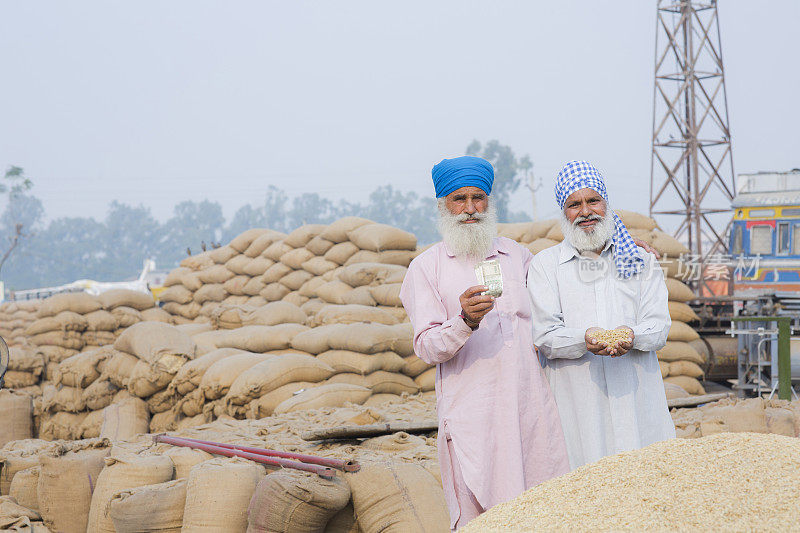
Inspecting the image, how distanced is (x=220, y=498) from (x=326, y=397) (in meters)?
2.35

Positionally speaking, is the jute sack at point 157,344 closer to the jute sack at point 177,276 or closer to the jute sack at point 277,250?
the jute sack at point 277,250

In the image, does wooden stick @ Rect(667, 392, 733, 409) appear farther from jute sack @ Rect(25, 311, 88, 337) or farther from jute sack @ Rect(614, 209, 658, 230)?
jute sack @ Rect(25, 311, 88, 337)

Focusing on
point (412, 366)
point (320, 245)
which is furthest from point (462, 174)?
point (320, 245)

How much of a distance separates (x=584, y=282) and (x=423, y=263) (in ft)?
1.75

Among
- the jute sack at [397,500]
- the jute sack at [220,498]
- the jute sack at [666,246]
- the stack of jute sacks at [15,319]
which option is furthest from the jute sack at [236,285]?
the jute sack at [397,500]

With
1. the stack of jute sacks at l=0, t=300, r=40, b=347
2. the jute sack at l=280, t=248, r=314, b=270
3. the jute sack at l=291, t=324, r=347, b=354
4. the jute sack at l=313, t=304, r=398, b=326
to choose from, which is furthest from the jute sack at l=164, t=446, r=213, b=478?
the stack of jute sacks at l=0, t=300, r=40, b=347

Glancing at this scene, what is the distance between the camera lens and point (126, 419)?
6.39 meters

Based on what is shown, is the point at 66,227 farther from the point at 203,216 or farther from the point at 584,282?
the point at 584,282

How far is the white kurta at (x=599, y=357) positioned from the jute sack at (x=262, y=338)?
16.1 feet

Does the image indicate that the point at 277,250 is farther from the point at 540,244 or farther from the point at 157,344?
the point at 540,244

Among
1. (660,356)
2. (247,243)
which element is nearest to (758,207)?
(660,356)

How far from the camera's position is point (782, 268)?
1080cm

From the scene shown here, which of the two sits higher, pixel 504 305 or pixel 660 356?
pixel 504 305

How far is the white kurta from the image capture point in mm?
2326
